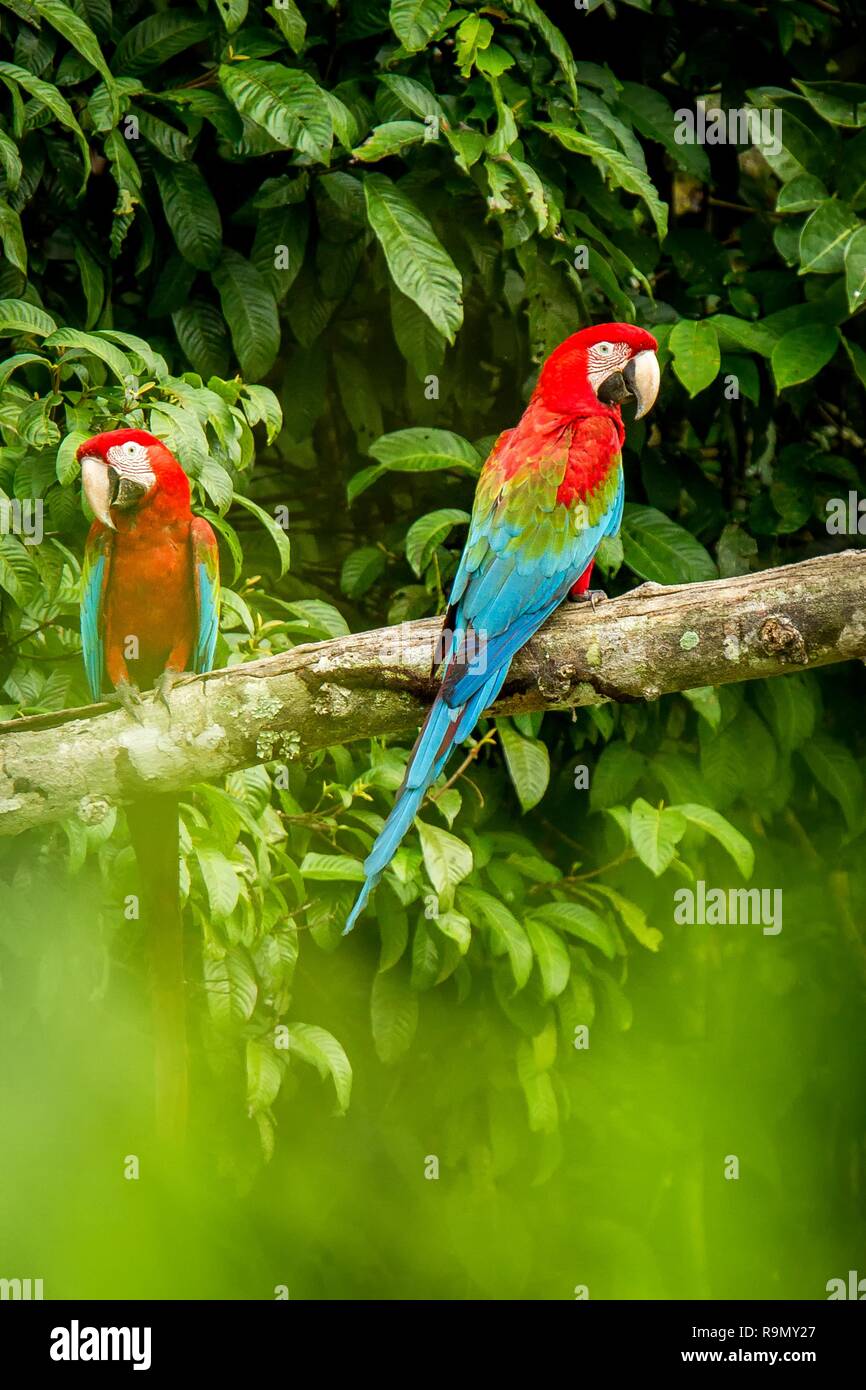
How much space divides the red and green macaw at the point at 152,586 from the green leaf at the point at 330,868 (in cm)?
36

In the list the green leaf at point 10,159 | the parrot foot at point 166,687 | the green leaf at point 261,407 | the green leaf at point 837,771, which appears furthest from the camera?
the green leaf at point 837,771

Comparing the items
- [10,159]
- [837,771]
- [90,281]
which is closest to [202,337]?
[90,281]

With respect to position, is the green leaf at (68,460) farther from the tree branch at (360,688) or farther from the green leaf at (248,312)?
the green leaf at (248,312)

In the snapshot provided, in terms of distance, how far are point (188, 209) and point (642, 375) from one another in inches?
29.7

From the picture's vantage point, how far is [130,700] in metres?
1.66

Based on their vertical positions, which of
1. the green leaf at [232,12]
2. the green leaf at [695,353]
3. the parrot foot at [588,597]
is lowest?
the parrot foot at [588,597]

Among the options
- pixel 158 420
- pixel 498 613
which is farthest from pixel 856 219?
pixel 158 420

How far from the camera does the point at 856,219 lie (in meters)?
2.20

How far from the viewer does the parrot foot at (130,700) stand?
5.35 ft

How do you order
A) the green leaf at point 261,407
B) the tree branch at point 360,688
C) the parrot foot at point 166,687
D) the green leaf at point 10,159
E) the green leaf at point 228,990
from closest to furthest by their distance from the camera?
the tree branch at point 360,688 < the parrot foot at point 166,687 < the green leaf at point 10,159 < the green leaf at point 261,407 < the green leaf at point 228,990

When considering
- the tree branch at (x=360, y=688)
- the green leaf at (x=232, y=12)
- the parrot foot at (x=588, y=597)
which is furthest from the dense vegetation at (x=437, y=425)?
the parrot foot at (x=588, y=597)

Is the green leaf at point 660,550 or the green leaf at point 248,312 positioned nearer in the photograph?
the green leaf at point 248,312
